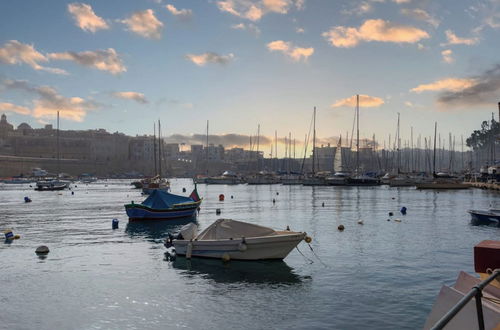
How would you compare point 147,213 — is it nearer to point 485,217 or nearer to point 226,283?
point 226,283

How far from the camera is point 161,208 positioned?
4650 cm

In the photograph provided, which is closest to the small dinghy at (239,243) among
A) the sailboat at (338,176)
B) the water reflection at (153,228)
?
the water reflection at (153,228)

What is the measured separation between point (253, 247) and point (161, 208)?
80.3 ft

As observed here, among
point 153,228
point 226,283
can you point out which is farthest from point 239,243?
point 153,228

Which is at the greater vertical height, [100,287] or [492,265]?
[492,265]

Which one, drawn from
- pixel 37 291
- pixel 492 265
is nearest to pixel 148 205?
pixel 37 291

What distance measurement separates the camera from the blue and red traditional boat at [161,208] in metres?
45.9

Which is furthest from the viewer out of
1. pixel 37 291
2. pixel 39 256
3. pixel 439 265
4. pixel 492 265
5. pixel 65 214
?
pixel 65 214

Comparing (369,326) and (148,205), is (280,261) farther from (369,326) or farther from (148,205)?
(148,205)

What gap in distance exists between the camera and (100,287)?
20.0 m

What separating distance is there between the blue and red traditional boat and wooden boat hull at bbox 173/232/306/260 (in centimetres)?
2201

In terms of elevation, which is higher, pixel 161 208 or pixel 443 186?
pixel 443 186

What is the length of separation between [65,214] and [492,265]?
56191 mm

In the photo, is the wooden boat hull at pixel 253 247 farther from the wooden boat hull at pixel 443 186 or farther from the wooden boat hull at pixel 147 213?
the wooden boat hull at pixel 443 186
